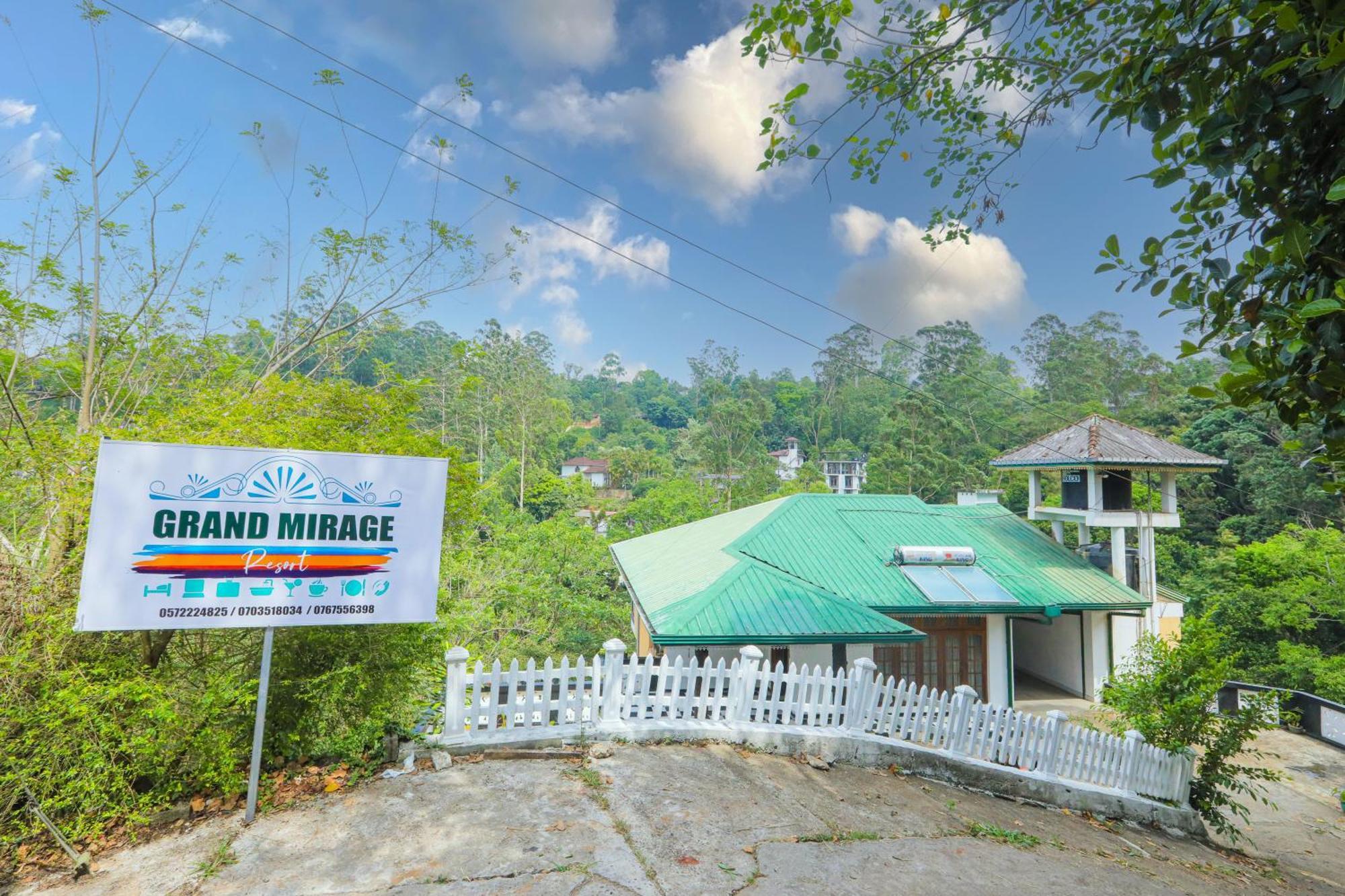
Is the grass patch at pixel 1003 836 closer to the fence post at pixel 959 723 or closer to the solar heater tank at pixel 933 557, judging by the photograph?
the fence post at pixel 959 723

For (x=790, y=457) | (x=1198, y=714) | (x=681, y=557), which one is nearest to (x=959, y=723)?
(x=1198, y=714)

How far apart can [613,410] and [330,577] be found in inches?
3628

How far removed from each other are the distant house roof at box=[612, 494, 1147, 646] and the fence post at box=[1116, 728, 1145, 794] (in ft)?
9.41

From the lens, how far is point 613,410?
96062mm

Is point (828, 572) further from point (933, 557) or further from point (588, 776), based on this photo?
point (588, 776)

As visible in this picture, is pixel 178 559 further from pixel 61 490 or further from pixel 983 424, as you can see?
pixel 983 424

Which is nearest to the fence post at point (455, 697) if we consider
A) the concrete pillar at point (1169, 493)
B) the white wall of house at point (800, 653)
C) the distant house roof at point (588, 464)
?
the white wall of house at point (800, 653)

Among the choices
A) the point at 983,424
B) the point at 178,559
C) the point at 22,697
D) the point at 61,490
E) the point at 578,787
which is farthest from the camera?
the point at 983,424

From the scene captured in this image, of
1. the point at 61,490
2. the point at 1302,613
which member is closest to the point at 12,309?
the point at 61,490

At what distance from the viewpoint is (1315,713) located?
12898mm

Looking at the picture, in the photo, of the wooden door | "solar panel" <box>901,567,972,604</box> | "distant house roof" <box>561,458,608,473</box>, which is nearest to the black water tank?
the wooden door

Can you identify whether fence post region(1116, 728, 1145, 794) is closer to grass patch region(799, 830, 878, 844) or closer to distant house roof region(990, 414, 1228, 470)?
grass patch region(799, 830, 878, 844)

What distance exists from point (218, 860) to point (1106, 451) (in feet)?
56.2

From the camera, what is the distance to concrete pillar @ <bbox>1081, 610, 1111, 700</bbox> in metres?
13.4
